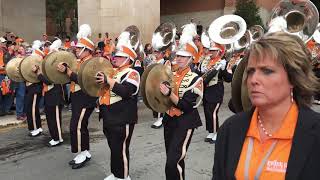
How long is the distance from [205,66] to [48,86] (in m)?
2.89

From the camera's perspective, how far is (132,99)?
5543 mm

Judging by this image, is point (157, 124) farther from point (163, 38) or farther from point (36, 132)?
point (36, 132)

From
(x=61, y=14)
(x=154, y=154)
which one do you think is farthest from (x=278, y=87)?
(x=61, y=14)

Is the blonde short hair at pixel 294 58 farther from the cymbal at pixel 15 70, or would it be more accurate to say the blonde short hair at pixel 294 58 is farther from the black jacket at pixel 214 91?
the cymbal at pixel 15 70

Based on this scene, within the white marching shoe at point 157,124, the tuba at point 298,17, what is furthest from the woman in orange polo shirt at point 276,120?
the white marching shoe at point 157,124

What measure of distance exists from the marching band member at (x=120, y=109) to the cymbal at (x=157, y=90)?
1.48 ft

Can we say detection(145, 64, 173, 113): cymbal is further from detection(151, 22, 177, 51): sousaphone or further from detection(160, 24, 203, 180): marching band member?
detection(151, 22, 177, 51): sousaphone

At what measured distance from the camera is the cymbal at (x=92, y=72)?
5.74 metres

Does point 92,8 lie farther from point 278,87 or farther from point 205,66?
point 278,87

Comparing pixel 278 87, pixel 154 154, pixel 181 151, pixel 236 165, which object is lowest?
pixel 154 154

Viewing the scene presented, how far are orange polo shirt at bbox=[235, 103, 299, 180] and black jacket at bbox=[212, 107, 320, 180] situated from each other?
0.09 ft

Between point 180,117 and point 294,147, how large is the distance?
2.99 meters

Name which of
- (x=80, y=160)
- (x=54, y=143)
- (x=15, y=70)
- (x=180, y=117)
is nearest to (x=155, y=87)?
(x=180, y=117)

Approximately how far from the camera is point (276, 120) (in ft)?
6.88
